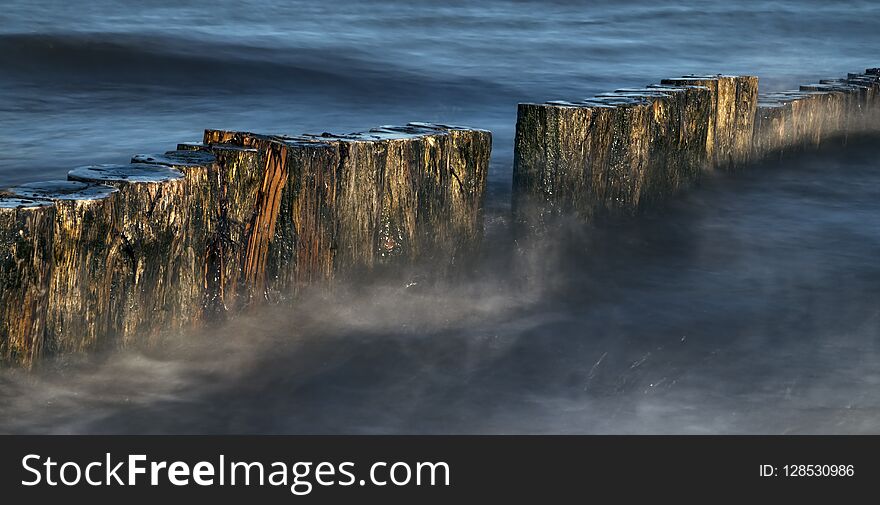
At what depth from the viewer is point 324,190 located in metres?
3.94

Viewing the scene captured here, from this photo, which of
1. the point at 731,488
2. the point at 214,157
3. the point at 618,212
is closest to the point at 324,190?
the point at 214,157

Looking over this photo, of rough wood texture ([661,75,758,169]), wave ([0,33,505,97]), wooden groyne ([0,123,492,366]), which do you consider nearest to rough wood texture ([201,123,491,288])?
wooden groyne ([0,123,492,366])

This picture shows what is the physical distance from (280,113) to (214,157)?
755 centimetres

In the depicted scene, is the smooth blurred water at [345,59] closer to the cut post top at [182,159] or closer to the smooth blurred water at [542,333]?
the smooth blurred water at [542,333]

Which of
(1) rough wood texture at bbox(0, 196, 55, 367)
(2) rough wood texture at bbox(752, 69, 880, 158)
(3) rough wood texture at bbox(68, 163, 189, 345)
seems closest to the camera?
(1) rough wood texture at bbox(0, 196, 55, 367)

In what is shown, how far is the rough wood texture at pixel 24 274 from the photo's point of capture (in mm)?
3061

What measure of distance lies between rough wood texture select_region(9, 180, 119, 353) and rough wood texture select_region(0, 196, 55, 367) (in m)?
0.03

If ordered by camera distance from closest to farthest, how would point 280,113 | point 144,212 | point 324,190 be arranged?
point 144,212 → point 324,190 → point 280,113

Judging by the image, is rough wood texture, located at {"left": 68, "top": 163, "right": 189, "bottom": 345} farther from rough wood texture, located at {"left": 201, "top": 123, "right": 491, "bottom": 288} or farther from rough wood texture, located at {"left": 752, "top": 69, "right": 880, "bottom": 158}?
rough wood texture, located at {"left": 752, "top": 69, "right": 880, "bottom": 158}

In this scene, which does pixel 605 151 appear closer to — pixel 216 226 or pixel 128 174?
pixel 216 226

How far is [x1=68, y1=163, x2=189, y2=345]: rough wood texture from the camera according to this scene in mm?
3354

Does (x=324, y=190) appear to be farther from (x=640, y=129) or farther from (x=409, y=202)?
(x=640, y=129)

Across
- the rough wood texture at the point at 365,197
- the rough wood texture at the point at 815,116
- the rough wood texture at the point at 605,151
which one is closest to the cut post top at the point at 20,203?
the rough wood texture at the point at 365,197

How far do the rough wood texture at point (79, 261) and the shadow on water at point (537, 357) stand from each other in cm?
12
